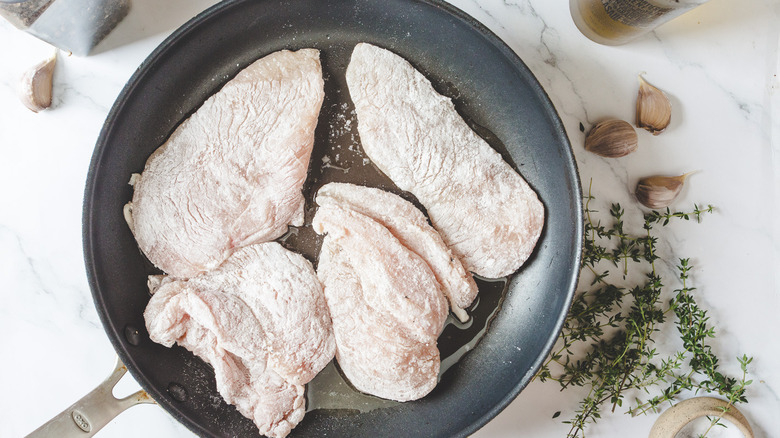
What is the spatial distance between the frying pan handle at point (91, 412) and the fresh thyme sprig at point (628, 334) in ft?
3.84

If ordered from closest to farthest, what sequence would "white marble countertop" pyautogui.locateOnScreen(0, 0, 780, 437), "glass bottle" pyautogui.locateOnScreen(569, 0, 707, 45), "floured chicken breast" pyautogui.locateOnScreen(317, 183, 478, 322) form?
"glass bottle" pyautogui.locateOnScreen(569, 0, 707, 45), "floured chicken breast" pyautogui.locateOnScreen(317, 183, 478, 322), "white marble countertop" pyautogui.locateOnScreen(0, 0, 780, 437)

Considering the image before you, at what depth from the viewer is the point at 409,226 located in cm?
143

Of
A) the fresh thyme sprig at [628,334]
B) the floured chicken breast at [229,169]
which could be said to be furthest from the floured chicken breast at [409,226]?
the fresh thyme sprig at [628,334]

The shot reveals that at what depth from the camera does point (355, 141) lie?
152cm

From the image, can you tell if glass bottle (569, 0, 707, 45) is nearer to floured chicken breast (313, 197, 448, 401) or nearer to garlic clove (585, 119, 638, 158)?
garlic clove (585, 119, 638, 158)

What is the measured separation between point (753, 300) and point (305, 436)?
1413mm

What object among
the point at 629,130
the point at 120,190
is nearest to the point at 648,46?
the point at 629,130

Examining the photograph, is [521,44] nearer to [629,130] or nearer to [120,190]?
[629,130]

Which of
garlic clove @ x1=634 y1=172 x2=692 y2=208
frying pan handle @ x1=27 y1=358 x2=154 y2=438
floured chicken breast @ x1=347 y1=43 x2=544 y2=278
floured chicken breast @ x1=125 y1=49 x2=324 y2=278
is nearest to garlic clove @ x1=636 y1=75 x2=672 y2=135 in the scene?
garlic clove @ x1=634 y1=172 x2=692 y2=208

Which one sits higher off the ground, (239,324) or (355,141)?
(355,141)

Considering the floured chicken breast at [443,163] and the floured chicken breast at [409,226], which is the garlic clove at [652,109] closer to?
the floured chicken breast at [443,163]

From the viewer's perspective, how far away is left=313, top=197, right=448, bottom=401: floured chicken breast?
54.2 inches

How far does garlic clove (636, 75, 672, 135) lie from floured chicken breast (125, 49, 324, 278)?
3.04ft

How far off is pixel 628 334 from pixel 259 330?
40.9 inches
